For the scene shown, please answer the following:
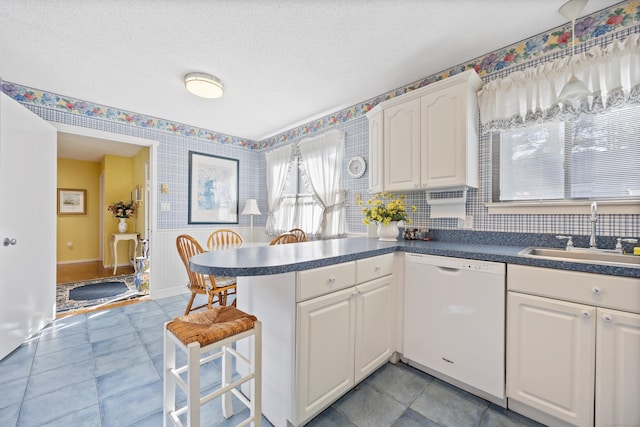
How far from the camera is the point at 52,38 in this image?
1.83 m

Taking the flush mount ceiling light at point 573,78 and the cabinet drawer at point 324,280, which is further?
the flush mount ceiling light at point 573,78

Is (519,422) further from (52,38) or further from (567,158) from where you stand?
(52,38)

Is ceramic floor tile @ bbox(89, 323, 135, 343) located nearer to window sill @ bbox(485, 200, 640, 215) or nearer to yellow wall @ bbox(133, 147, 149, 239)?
yellow wall @ bbox(133, 147, 149, 239)

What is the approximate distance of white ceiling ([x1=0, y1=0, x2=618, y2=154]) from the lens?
62.1 inches

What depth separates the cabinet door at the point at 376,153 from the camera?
2352 millimetres

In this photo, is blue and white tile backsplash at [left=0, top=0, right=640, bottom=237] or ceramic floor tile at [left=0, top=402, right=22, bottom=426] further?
blue and white tile backsplash at [left=0, top=0, right=640, bottom=237]

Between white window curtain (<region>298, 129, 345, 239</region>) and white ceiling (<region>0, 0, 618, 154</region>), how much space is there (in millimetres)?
585

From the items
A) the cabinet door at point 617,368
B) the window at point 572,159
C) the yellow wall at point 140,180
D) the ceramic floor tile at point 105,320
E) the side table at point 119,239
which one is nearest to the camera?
the cabinet door at point 617,368

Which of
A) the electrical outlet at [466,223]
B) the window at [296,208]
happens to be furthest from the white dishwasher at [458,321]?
the window at [296,208]

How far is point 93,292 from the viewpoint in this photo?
362 cm

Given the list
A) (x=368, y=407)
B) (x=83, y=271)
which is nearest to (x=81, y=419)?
(x=368, y=407)

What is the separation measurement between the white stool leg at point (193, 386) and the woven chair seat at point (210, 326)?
1.7 inches

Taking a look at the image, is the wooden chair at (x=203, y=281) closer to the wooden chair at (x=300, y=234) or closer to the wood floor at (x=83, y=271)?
the wooden chair at (x=300, y=234)

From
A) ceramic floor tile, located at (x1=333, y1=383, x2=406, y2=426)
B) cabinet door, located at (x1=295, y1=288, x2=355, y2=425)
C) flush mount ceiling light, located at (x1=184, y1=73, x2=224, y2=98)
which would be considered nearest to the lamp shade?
flush mount ceiling light, located at (x1=184, y1=73, x2=224, y2=98)
